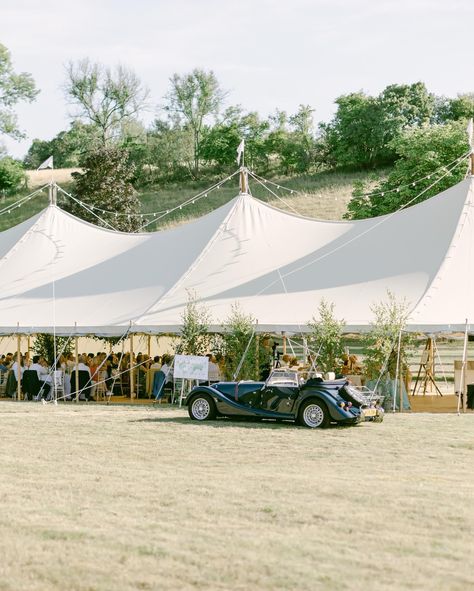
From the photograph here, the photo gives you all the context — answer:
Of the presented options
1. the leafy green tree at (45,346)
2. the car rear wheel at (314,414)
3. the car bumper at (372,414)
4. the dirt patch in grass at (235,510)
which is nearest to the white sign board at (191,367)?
the car rear wheel at (314,414)

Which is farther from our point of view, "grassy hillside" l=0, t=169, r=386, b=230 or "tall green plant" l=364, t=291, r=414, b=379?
"grassy hillside" l=0, t=169, r=386, b=230

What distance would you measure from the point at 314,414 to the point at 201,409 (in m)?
2.08

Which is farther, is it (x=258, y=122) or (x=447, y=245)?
(x=258, y=122)

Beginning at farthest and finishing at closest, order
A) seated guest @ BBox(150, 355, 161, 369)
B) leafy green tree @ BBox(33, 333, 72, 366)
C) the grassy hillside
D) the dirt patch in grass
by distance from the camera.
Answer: the grassy hillside < leafy green tree @ BBox(33, 333, 72, 366) < seated guest @ BBox(150, 355, 161, 369) < the dirt patch in grass

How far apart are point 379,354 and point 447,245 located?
319 centimetres

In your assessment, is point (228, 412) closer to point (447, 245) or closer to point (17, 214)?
point (447, 245)

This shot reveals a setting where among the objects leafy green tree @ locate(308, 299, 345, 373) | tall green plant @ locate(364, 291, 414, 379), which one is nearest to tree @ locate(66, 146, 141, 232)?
leafy green tree @ locate(308, 299, 345, 373)

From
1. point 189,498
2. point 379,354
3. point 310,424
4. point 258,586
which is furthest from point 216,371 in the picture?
point 258,586

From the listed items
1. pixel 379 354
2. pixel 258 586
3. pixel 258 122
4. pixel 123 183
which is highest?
pixel 258 122

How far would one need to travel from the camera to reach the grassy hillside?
2349 inches

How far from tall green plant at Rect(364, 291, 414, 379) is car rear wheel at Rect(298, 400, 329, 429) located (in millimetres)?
3092

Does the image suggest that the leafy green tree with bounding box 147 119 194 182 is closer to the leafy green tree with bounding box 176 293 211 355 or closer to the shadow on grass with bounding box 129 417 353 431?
the leafy green tree with bounding box 176 293 211 355

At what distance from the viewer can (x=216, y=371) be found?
19891 mm

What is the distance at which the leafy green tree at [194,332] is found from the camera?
19547 mm
